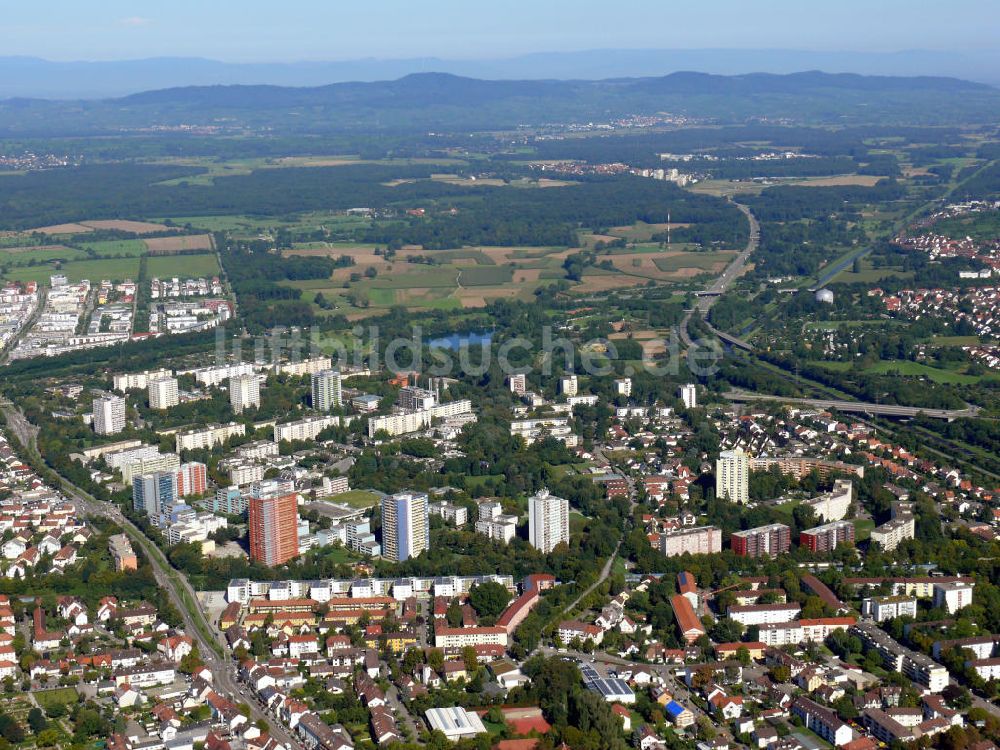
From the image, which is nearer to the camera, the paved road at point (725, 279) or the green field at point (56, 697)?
the green field at point (56, 697)

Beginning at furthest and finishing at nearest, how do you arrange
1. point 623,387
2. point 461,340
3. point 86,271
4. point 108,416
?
point 86,271
point 461,340
point 623,387
point 108,416

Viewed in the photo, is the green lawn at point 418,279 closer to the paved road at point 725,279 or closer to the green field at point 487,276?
the green field at point 487,276

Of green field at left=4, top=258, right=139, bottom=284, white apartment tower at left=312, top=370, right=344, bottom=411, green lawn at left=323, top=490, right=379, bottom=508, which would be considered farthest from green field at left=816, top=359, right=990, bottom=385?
green field at left=4, top=258, right=139, bottom=284

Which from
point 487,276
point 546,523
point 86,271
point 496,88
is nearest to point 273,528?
point 546,523

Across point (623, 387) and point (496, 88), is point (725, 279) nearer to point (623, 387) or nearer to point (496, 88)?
point (623, 387)

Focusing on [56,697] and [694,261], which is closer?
[56,697]

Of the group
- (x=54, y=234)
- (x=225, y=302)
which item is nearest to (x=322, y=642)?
(x=225, y=302)

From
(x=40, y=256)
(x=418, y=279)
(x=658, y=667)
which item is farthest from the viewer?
(x=40, y=256)

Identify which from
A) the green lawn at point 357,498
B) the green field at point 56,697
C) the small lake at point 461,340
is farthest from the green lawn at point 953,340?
the green field at point 56,697
